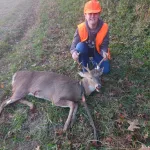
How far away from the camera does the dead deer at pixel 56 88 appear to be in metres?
4.96

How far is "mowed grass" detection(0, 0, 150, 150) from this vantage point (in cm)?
433

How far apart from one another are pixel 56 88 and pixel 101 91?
2.93ft

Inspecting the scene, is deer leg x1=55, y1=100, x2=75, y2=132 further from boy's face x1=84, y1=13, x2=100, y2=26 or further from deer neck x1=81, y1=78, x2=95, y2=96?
boy's face x1=84, y1=13, x2=100, y2=26

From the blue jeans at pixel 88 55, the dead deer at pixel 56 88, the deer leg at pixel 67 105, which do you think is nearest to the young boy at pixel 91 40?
the blue jeans at pixel 88 55

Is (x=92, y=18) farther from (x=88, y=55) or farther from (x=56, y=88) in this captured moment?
(x=56, y=88)

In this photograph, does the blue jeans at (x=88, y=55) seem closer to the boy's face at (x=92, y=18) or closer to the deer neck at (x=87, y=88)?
the boy's face at (x=92, y=18)

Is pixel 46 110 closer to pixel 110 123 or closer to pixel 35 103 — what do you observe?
pixel 35 103

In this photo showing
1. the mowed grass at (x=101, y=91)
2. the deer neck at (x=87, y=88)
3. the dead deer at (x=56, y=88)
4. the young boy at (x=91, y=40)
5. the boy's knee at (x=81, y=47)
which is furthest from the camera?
the boy's knee at (x=81, y=47)

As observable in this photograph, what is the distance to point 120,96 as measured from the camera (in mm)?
5148

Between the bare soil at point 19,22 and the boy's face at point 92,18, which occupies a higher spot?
the boy's face at point 92,18

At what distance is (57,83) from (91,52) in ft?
3.78

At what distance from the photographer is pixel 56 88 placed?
512 cm

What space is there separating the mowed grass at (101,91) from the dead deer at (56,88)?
0.14 m

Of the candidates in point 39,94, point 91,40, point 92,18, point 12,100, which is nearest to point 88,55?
point 91,40
